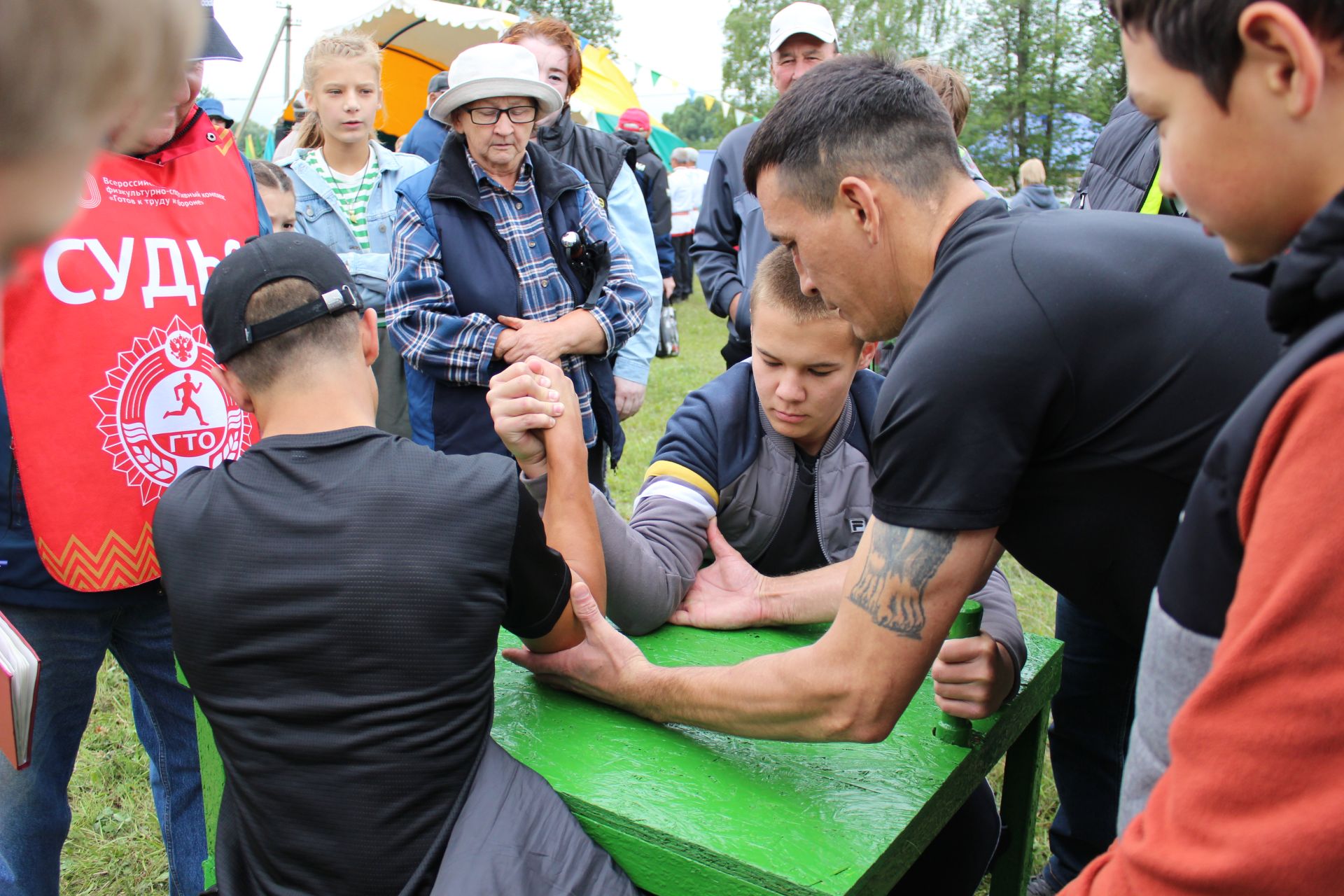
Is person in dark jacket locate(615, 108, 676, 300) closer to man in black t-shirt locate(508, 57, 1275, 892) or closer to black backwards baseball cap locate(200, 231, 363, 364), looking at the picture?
black backwards baseball cap locate(200, 231, 363, 364)

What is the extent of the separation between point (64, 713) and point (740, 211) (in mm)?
3171

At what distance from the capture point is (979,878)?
208 cm

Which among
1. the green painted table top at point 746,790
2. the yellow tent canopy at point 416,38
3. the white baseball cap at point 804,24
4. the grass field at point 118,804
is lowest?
the grass field at point 118,804

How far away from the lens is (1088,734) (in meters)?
2.49

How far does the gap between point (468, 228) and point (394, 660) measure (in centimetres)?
199

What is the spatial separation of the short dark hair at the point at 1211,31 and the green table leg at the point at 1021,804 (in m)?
1.59

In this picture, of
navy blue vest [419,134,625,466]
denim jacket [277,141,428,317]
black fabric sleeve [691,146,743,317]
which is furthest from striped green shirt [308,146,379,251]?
black fabric sleeve [691,146,743,317]

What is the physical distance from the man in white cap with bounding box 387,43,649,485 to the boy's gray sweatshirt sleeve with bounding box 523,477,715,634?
998mm

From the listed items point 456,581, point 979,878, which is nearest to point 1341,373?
point 456,581

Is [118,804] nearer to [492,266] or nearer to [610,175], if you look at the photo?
[492,266]

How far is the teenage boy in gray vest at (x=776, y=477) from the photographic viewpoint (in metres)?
2.08

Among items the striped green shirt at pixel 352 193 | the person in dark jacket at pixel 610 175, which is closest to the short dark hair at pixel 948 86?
the person in dark jacket at pixel 610 175

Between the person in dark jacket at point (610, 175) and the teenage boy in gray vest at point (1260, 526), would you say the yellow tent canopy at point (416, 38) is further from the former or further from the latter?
the teenage boy in gray vest at point (1260, 526)

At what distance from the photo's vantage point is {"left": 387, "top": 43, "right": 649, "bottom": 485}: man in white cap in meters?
3.03
